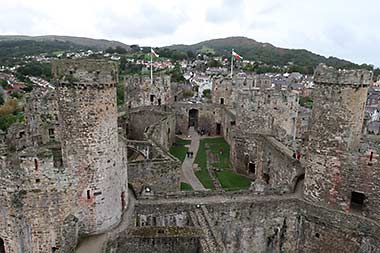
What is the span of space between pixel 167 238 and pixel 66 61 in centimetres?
916

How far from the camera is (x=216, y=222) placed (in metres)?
18.5

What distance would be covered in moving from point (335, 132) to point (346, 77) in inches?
123

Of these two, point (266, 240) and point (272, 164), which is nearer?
point (266, 240)

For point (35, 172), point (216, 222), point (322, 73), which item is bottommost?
point (216, 222)

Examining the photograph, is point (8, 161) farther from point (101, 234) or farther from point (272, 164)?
point (272, 164)

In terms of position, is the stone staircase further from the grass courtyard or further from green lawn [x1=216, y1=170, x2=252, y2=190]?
green lawn [x1=216, y1=170, x2=252, y2=190]

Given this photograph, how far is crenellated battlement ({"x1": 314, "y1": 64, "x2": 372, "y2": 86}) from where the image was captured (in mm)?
17094

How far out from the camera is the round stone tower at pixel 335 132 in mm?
17312

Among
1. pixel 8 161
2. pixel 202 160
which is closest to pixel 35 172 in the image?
pixel 8 161

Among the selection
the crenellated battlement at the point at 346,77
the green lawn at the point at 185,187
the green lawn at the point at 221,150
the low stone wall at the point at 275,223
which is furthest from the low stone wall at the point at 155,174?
the crenellated battlement at the point at 346,77

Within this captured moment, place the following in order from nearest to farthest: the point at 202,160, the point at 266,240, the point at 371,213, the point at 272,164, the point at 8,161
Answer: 1. the point at 8,161
2. the point at 371,213
3. the point at 266,240
4. the point at 272,164
5. the point at 202,160

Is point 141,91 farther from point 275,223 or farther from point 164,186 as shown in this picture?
point 275,223

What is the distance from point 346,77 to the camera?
17172mm

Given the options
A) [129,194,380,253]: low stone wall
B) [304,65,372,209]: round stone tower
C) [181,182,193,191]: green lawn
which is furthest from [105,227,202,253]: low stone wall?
[181,182,193,191]: green lawn
